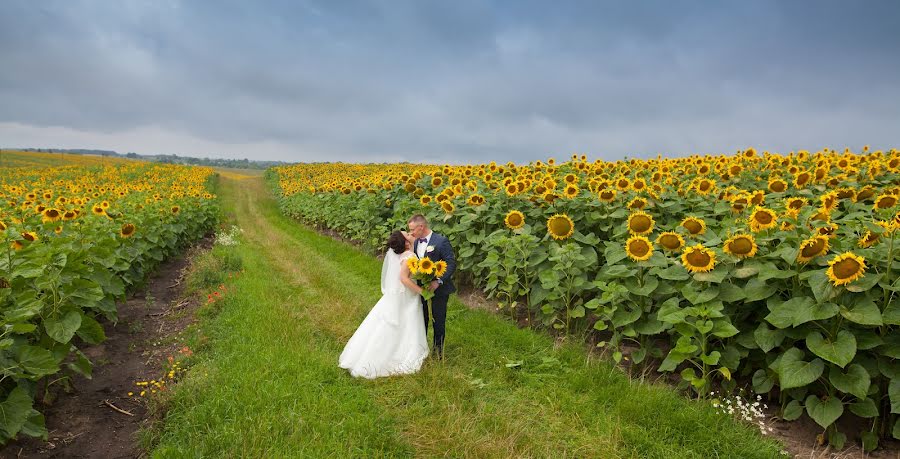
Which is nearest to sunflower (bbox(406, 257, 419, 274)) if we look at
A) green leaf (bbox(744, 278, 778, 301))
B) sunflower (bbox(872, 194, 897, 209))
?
green leaf (bbox(744, 278, 778, 301))

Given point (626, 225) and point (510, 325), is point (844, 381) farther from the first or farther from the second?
point (510, 325)

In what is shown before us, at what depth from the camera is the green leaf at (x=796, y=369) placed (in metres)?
4.11

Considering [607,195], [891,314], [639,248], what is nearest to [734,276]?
[639,248]

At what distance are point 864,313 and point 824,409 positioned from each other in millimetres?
855

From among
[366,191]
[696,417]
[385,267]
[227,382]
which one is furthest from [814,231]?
[366,191]

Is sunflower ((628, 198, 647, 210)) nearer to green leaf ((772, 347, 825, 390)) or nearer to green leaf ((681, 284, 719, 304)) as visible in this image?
green leaf ((681, 284, 719, 304))

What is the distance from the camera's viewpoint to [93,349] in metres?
6.51

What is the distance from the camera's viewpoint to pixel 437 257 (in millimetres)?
5750

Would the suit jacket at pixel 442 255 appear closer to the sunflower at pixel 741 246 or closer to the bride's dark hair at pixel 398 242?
the bride's dark hair at pixel 398 242

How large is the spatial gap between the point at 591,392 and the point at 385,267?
101 inches

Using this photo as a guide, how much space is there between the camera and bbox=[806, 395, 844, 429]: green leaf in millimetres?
4098

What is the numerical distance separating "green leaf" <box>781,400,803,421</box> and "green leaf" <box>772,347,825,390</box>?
1.08 feet

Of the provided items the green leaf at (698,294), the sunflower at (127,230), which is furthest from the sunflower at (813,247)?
the sunflower at (127,230)

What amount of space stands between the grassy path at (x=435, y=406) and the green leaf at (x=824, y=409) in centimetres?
43
